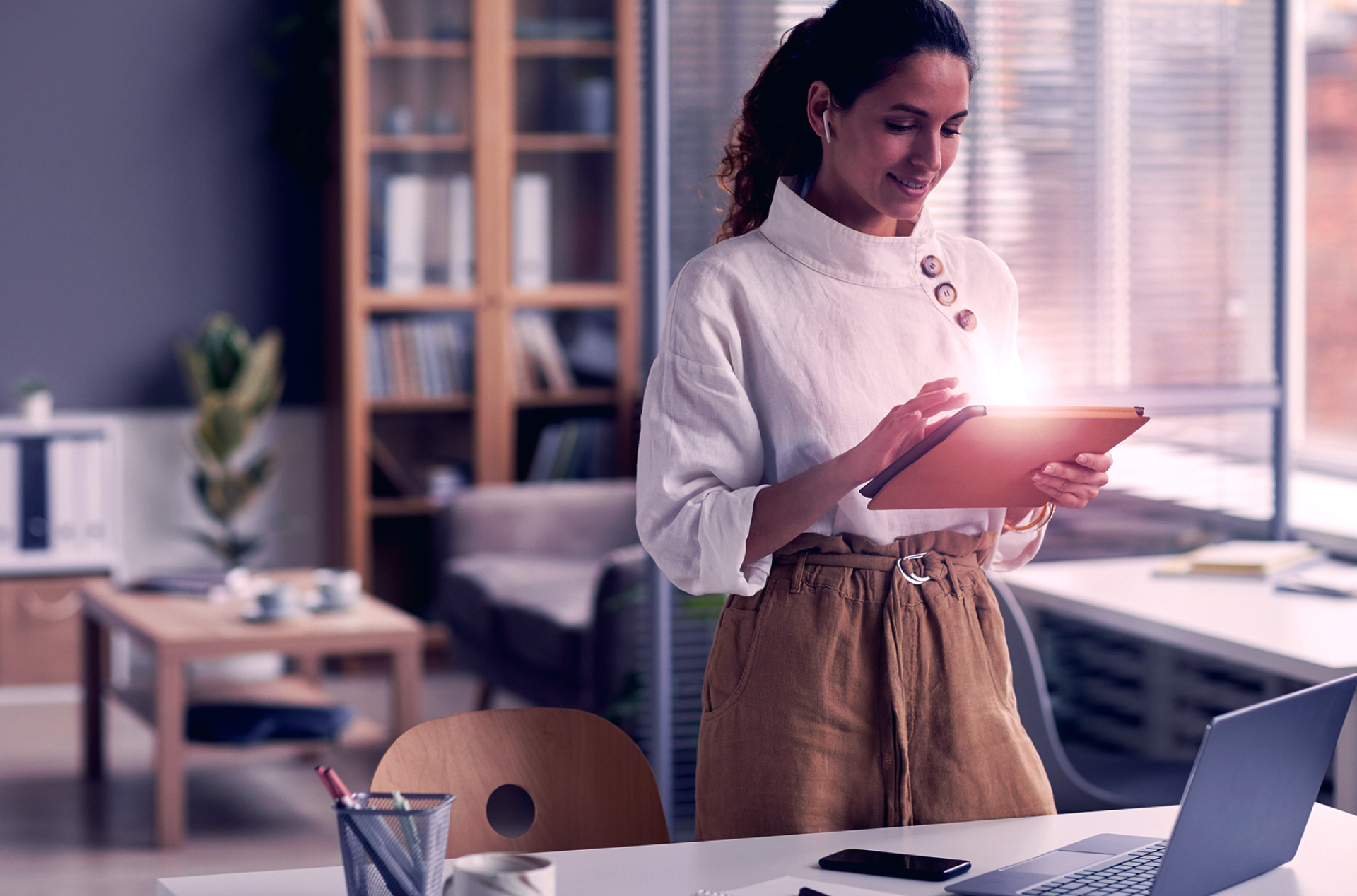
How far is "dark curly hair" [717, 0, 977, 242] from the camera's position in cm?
145

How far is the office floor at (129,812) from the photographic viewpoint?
10.8ft

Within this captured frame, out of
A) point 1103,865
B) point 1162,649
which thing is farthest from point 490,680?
point 1103,865

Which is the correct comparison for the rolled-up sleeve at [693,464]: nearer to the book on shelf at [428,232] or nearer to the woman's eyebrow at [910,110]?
the woman's eyebrow at [910,110]

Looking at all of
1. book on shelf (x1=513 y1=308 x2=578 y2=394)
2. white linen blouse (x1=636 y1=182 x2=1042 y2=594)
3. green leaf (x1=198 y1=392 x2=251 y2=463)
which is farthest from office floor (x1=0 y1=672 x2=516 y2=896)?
white linen blouse (x1=636 y1=182 x2=1042 y2=594)

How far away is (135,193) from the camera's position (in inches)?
213

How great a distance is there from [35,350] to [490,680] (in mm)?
2241

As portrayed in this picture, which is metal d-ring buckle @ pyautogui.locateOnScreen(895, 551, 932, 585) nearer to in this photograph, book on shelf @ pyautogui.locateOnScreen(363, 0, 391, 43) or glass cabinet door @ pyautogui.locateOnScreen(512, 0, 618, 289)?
glass cabinet door @ pyautogui.locateOnScreen(512, 0, 618, 289)

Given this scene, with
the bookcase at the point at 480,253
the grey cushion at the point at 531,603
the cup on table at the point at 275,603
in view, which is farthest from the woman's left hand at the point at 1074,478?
the bookcase at the point at 480,253

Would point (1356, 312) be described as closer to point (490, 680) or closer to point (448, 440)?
point (490, 680)

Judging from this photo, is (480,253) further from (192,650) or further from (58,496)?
(192,650)

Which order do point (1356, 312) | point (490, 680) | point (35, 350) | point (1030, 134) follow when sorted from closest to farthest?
point (1030, 134), point (1356, 312), point (490, 680), point (35, 350)

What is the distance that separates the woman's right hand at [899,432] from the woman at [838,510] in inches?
2.6

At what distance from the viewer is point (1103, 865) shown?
126cm

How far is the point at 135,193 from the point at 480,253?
1.27 metres
